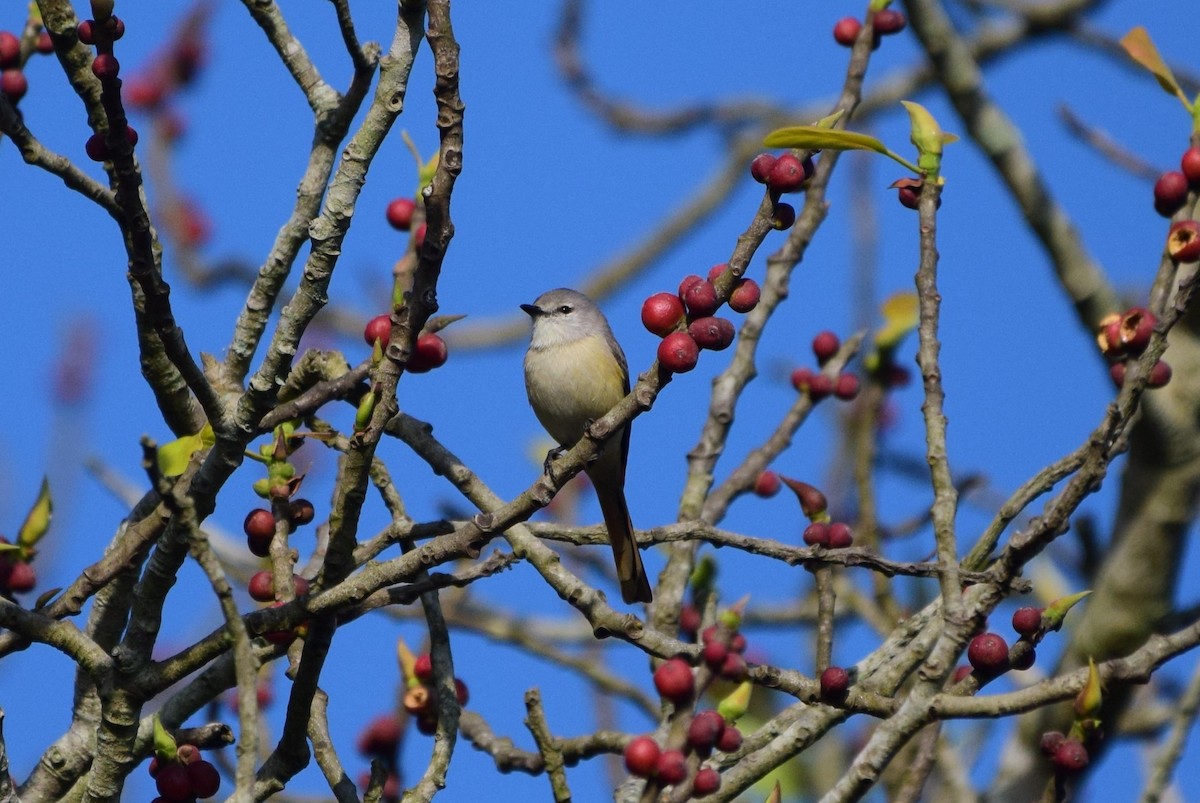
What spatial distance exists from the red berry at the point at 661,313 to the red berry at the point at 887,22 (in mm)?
2661

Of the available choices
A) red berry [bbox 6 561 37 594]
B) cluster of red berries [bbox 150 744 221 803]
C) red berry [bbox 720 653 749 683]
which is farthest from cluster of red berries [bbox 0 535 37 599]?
red berry [bbox 720 653 749 683]

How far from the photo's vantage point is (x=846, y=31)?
5242 millimetres

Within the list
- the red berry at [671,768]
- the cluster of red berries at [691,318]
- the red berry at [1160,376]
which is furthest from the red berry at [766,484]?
the red berry at [671,768]

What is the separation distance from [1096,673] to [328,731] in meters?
1.99

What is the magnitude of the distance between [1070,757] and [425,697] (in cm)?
192

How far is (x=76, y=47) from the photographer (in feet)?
11.0

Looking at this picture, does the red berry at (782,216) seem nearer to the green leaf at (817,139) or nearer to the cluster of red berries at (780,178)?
the cluster of red berries at (780,178)

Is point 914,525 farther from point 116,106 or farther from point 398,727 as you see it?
point 116,106

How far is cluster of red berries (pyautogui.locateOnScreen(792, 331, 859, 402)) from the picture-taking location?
518 centimetres

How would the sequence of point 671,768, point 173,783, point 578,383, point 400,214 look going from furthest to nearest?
point 578,383 < point 400,214 < point 173,783 < point 671,768

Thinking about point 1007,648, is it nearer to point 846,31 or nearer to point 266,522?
point 266,522

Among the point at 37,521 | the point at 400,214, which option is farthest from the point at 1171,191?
the point at 37,521

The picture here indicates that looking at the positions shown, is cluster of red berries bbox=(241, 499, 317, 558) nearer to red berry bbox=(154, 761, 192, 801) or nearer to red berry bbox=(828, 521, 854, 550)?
red berry bbox=(154, 761, 192, 801)

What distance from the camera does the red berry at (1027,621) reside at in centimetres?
307
